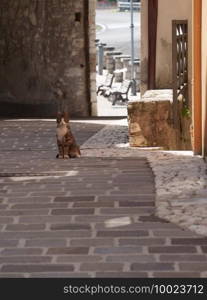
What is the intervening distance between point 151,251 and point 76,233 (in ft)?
1.60

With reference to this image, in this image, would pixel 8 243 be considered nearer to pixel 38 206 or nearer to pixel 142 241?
pixel 142 241

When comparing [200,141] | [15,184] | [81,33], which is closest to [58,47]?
[81,33]

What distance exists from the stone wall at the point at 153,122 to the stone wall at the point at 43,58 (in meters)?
4.50

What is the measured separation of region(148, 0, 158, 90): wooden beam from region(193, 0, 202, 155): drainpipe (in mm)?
3798

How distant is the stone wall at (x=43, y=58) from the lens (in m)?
13.5

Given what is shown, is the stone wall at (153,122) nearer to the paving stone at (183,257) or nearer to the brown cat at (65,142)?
the brown cat at (65,142)

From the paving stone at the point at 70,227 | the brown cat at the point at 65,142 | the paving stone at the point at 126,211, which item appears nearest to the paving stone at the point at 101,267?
the paving stone at the point at 70,227

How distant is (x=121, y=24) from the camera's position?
34.5 metres

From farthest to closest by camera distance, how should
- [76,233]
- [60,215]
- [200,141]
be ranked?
[200,141] < [60,215] < [76,233]

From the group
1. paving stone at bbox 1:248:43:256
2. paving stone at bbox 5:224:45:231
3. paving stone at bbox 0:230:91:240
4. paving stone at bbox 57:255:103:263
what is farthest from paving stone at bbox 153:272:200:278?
paving stone at bbox 5:224:45:231

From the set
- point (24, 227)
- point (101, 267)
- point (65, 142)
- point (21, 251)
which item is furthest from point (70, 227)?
point (65, 142)

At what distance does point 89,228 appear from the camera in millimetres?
4074

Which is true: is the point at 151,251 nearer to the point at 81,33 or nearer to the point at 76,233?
the point at 76,233

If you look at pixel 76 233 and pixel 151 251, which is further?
pixel 76 233
